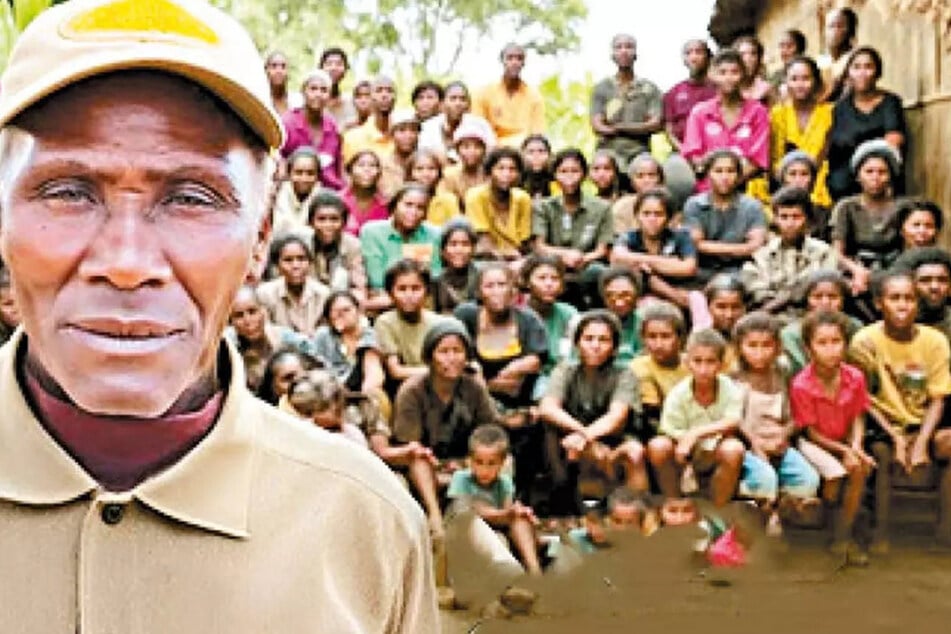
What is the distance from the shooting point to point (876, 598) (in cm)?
516

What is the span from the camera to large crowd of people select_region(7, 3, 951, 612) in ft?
18.7

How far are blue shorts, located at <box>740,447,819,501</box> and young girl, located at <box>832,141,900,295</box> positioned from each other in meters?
1.45

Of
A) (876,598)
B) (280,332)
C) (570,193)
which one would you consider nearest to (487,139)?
(570,193)

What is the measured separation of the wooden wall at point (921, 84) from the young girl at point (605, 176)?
1.66m

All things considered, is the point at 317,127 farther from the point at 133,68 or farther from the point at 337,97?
the point at 133,68

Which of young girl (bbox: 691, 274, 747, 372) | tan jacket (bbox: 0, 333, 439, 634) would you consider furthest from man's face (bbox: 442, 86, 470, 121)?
tan jacket (bbox: 0, 333, 439, 634)

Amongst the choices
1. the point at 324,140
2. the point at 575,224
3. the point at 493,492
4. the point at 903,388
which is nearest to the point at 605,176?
the point at 575,224

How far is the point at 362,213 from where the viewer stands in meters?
7.71

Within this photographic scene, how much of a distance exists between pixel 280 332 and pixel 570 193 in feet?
7.02

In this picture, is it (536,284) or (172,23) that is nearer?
(172,23)

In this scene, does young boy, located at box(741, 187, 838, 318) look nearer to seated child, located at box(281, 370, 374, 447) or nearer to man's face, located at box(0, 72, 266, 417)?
seated child, located at box(281, 370, 374, 447)

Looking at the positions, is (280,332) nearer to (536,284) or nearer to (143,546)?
(536,284)

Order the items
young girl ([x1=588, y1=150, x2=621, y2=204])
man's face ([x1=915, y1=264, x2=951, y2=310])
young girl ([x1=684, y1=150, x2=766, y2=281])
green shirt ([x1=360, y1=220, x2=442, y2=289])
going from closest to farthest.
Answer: man's face ([x1=915, y1=264, x2=951, y2=310]), green shirt ([x1=360, y1=220, x2=442, y2=289]), young girl ([x1=684, y1=150, x2=766, y2=281]), young girl ([x1=588, y1=150, x2=621, y2=204])

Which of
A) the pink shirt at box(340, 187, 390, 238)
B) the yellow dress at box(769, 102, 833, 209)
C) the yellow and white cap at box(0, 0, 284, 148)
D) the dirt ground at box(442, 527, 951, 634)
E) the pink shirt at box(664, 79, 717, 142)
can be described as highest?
the pink shirt at box(664, 79, 717, 142)
